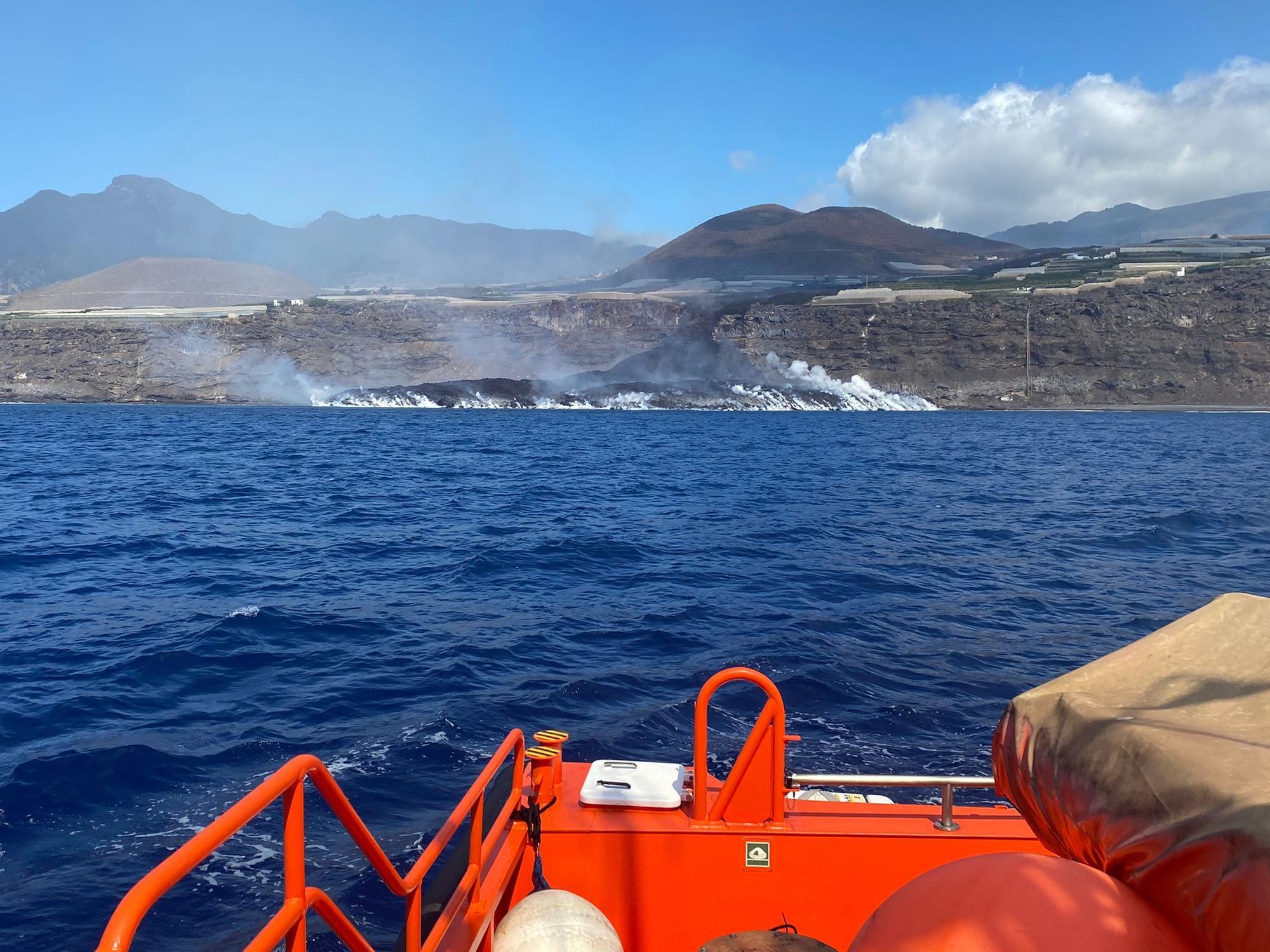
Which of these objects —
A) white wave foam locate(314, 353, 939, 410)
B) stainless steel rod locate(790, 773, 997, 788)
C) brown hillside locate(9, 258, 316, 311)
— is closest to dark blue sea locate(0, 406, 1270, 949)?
stainless steel rod locate(790, 773, 997, 788)

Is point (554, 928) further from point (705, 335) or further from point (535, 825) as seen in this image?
point (705, 335)

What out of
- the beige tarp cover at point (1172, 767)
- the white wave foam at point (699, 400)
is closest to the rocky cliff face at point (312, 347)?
the white wave foam at point (699, 400)

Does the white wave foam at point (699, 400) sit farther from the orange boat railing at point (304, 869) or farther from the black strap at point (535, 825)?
the orange boat railing at point (304, 869)

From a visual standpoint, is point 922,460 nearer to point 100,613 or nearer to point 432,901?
point 100,613

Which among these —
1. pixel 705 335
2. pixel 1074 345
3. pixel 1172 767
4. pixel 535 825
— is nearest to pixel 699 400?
pixel 705 335

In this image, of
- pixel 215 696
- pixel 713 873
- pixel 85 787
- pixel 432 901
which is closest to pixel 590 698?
pixel 215 696

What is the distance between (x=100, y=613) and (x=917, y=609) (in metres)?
11.1

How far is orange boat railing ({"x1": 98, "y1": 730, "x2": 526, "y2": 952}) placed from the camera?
5.58 ft

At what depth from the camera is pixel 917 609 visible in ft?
41.2

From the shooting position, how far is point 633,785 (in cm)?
462

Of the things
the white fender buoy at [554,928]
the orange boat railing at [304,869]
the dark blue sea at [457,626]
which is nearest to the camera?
Result: the orange boat railing at [304,869]

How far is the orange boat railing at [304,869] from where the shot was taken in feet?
5.58

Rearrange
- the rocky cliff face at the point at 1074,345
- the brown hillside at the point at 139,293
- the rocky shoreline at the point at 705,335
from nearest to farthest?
the rocky cliff face at the point at 1074,345, the rocky shoreline at the point at 705,335, the brown hillside at the point at 139,293

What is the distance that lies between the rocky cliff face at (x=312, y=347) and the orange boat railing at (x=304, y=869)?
10430 cm
